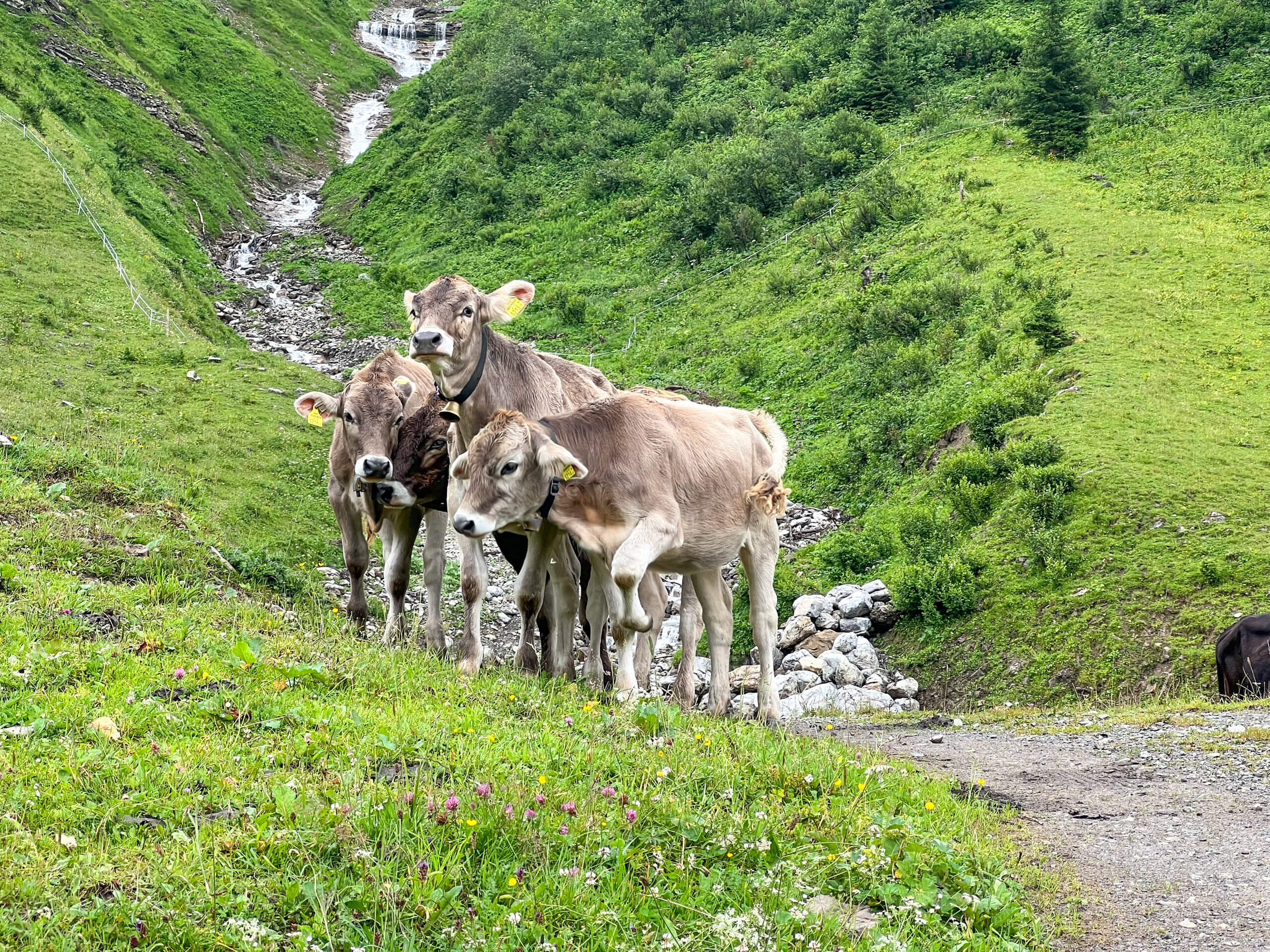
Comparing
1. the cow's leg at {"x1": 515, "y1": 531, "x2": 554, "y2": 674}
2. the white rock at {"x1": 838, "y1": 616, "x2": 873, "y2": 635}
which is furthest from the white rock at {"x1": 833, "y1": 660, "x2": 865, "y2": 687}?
the cow's leg at {"x1": 515, "y1": 531, "x2": 554, "y2": 674}

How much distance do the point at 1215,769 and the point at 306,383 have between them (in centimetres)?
2155

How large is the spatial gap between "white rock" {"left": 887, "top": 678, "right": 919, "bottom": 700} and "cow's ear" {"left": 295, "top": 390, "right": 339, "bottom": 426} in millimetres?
8660

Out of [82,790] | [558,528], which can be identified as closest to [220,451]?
[558,528]

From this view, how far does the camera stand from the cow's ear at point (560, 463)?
344 inches

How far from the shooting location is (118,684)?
6457mm

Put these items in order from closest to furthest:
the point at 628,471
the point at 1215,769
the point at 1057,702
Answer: the point at 1215,769
the point at 628,471
the point at 1057,702

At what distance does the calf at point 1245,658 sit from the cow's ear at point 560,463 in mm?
8628

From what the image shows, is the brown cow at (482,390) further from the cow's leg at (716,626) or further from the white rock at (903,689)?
the white rock at (903,689)

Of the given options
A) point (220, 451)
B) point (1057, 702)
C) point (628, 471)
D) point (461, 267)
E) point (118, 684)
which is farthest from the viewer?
point (461, 267)

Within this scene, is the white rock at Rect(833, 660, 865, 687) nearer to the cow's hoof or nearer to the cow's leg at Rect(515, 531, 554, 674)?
the cow's hoof

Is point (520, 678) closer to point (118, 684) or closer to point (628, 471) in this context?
point (628, 471)

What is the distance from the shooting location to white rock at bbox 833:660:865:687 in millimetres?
15555

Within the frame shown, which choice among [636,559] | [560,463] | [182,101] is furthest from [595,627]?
[182,101]

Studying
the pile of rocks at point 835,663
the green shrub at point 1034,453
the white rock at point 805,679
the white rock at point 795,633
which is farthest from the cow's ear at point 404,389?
the green shrub at point 1034,453
